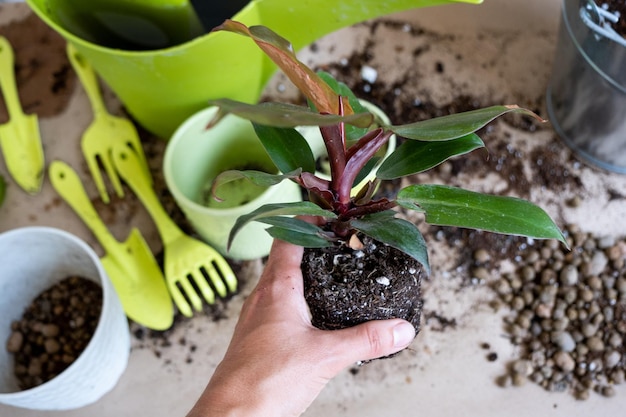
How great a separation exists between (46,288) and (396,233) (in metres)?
0.54

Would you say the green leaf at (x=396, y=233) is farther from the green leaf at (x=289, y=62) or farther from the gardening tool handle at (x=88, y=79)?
the gardening tool handle at (x=88, y=79)

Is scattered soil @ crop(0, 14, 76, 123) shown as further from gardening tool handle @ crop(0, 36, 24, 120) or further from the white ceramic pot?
the white ceramic pot

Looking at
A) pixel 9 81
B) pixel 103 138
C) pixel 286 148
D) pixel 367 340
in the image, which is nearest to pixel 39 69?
pixel 9 81

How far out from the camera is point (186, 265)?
80 centimetres

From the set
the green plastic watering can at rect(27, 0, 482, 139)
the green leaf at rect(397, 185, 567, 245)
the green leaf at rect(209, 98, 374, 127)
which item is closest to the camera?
the green leaf at rect(209, 98, 374, 127)

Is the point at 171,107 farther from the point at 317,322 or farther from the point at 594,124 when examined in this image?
the point at 594,124

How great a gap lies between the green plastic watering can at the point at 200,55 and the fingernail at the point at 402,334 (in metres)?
0.31

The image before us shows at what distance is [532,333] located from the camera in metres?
0.78

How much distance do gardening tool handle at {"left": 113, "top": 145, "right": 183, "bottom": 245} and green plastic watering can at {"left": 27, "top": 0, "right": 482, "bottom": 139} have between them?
0.06 metres

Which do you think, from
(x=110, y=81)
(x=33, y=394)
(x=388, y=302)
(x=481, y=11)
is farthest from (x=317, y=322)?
(x=481, y=11)

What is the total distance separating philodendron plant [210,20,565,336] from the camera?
1.33ft

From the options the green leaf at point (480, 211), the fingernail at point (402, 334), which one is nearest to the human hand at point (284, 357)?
the fingernail at point (402, 334)

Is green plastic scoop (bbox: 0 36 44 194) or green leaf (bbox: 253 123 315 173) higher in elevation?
green leaf (bbox: 253 123 315 173)

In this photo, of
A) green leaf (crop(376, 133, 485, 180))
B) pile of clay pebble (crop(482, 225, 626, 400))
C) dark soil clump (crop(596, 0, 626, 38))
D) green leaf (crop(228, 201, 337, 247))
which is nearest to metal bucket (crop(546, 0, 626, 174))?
dark soil clump (crop(596, 0, 626, 38))
